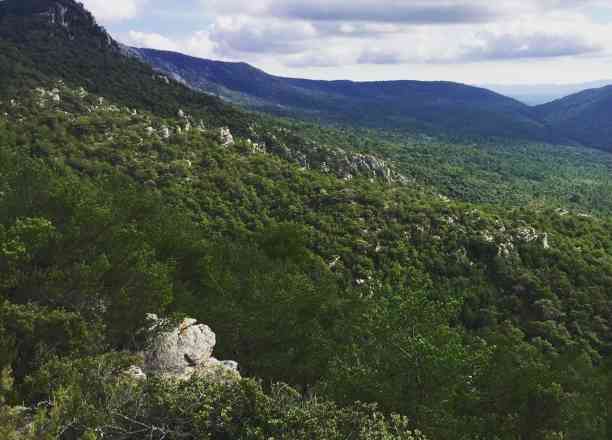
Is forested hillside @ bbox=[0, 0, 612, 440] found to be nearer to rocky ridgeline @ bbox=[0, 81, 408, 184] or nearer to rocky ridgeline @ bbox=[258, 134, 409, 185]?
rocky ridgeline @ bbox=[0, 81, 408, 184]

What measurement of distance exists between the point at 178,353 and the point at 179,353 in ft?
0.17

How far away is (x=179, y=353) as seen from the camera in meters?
22.2

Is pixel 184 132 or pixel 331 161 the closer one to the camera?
pixel 184 132

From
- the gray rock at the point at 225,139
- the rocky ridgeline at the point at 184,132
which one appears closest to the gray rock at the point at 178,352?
the rocky ridgeline at the point at 184,132

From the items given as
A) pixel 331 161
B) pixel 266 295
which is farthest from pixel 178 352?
pixel 331 161

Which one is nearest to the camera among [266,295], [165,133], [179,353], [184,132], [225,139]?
[179,353]

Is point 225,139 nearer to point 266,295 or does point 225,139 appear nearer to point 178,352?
point 266,295

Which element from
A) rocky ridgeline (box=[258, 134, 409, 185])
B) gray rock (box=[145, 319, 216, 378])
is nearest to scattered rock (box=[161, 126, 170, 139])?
rocky ridgeline (box=[258, 134, 409, 185])

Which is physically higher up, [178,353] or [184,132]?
[184,132]

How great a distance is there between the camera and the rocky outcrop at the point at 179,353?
21.7 metres

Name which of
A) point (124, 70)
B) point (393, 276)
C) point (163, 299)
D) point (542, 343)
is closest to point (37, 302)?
point (163, 299)

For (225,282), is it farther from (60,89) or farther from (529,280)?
(60,89)

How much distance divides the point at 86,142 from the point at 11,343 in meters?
57.7

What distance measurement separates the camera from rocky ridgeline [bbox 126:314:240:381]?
70.9 ft
